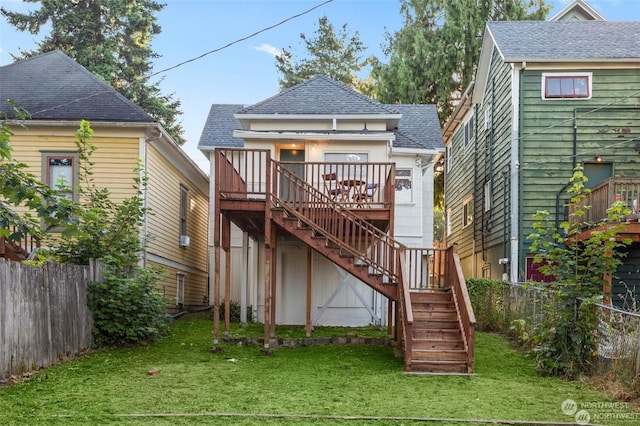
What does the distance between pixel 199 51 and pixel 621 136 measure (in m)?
10.7

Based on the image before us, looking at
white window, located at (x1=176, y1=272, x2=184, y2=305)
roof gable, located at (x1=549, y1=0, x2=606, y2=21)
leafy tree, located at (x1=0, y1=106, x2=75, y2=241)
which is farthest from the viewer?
roof gable, located at (x1=549, y1=0, x2=606, y2=21)

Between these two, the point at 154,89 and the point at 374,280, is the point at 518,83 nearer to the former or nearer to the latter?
the point at 374,280

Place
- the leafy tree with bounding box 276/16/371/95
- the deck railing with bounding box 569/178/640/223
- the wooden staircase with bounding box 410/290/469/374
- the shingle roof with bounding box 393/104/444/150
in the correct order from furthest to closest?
the leafy tree with bounding box 276/16/371/95, the shingle roof with bounding box 393/104/444/150, the deck railing with bounding box 569/178/640/223, the wooden staircase with bounding box 410/290/469/374

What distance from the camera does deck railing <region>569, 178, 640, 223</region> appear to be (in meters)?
12.2

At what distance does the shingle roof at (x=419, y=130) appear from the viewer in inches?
640

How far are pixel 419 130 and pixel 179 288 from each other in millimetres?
8620

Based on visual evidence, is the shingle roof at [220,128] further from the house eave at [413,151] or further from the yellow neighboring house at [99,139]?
the house eave at [413,151]

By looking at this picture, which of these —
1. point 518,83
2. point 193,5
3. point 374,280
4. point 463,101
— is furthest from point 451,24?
point 374,280

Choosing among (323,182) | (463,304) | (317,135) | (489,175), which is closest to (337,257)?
(323,182)

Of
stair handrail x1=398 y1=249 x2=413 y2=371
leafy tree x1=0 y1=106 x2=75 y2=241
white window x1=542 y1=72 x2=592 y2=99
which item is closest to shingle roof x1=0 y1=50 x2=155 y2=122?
stair handrail x1=398 y1=249 x2=413 y2=371

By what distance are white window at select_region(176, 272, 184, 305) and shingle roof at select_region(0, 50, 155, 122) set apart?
5657 millimetres

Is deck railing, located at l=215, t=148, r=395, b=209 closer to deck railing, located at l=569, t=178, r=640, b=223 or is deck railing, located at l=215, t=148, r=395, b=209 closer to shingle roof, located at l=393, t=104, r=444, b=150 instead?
shingle roof, located at l=393, t=104, r=444, b=150

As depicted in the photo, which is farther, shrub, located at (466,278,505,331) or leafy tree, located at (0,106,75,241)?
shrub, located at (466,278,505,331)

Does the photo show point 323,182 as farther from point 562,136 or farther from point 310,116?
point 562,136
